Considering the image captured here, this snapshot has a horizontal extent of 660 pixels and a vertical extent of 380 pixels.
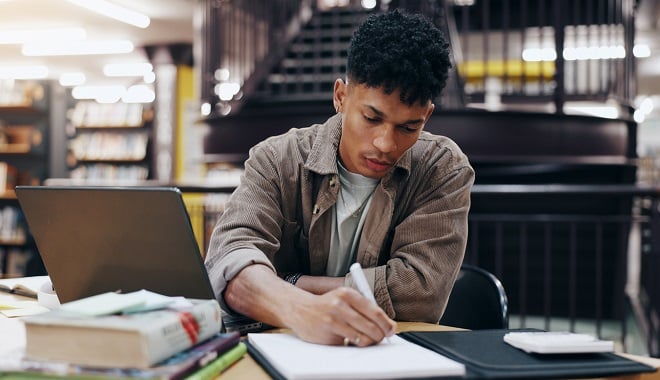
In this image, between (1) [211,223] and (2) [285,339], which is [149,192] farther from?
(1) [211,223]

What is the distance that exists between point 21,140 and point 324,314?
652 centimetres

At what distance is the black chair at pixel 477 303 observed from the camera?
57.9 inches

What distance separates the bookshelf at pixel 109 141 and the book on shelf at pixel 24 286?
759cm

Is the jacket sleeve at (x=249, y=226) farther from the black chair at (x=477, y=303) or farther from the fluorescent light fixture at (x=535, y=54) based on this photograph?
the fluorescent light fixture at (x=535, y=54)

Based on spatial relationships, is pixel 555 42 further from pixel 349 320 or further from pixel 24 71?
pixel 24 71

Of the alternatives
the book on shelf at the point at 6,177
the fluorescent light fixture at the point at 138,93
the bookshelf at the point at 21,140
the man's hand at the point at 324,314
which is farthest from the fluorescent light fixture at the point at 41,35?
the man's hand at the point at 324,314

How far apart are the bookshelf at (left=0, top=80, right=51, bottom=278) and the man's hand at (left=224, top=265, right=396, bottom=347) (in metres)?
5.96

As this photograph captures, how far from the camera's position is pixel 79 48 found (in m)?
9.71

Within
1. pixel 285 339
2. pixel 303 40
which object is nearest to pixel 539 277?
pixel 303 40

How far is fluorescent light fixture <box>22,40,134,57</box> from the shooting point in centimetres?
945

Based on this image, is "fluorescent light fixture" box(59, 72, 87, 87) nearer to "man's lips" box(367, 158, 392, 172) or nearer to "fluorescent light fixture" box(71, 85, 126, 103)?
"fluorescent light fixture" box(71, 85, 126, 103)

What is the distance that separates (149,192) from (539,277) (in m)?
4.15

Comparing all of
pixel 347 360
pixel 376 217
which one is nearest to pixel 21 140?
pixel 376 217

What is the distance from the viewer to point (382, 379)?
2.70 ft
